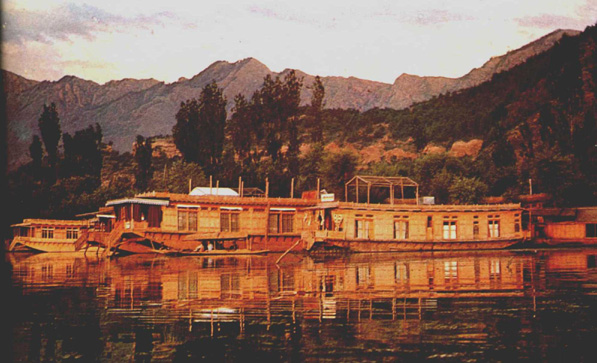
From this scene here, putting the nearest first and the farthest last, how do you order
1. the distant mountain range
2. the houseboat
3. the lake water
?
the lake water, the houseboat, the distant mountain range

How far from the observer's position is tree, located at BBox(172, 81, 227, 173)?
233 feet

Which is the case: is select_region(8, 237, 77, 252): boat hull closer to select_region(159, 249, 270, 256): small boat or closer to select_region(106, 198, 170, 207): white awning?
select_region(106, 198, 170, 207): white awning

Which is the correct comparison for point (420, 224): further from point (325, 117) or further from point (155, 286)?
point (325, 117)

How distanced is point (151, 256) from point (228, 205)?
6725 millimetres

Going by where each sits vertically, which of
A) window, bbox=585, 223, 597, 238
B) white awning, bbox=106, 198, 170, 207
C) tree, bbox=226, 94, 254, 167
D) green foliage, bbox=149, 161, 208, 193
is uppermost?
tree, bbox=226, 94, 254, 167

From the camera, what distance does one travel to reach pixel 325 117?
11769 centimetres

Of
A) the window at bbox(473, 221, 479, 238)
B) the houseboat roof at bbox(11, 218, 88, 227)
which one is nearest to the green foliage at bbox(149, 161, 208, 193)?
the houseboat roof at bbox(11, 218, 88, 227)

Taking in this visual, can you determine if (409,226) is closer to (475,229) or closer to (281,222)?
(475,229)

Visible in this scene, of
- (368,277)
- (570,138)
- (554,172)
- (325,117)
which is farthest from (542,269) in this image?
(325,117)

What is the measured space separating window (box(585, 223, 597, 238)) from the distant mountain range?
105 metres

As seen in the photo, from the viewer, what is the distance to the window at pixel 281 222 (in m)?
47.9

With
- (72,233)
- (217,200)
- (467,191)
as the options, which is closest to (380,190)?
(467,191)

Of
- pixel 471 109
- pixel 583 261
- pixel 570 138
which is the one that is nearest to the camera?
pixel 583 261

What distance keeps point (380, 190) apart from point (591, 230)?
20031 mm
